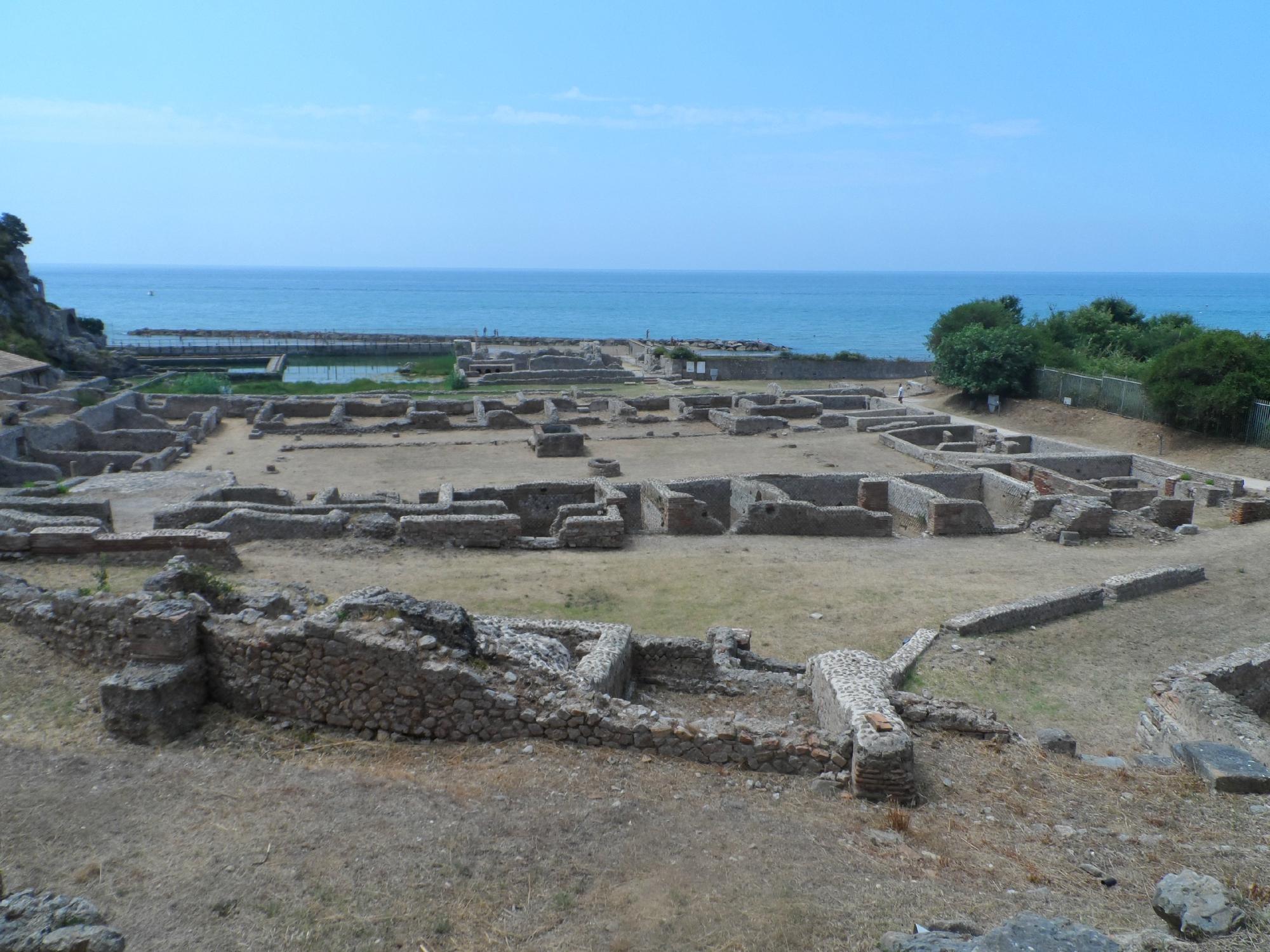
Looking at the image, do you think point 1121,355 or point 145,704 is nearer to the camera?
point 145,704

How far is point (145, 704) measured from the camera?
23.0ft

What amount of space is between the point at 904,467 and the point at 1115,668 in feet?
50.4

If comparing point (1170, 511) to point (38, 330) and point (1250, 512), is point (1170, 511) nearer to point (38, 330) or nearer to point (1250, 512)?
point (1250, 512)

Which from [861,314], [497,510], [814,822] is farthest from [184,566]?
[861,314]

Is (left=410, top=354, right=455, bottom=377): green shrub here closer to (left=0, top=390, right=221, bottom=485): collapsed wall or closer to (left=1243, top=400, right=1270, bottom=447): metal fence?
(left=0, top=390, right=221, bottom=485): collapsed wall

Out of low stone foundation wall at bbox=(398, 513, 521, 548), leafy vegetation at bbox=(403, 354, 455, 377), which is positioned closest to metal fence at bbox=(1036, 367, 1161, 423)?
low stone foundation wall at bbox=(398, 513, 521, 548)

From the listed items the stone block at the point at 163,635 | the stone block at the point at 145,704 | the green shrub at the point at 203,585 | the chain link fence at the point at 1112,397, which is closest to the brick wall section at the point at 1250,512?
the chain link fence at the point at 1112,397

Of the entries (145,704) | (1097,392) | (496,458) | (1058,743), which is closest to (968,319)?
(1097,392)

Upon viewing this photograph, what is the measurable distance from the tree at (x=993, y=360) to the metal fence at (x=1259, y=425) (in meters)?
10.2

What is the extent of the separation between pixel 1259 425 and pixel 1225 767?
83.3 feet

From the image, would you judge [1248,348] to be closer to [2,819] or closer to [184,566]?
[184,566]

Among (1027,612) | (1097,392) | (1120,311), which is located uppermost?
(1120,311)

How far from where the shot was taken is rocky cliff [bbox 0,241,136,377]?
49656 millimetres

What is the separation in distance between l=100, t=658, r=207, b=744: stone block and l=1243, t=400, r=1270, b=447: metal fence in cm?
3076
